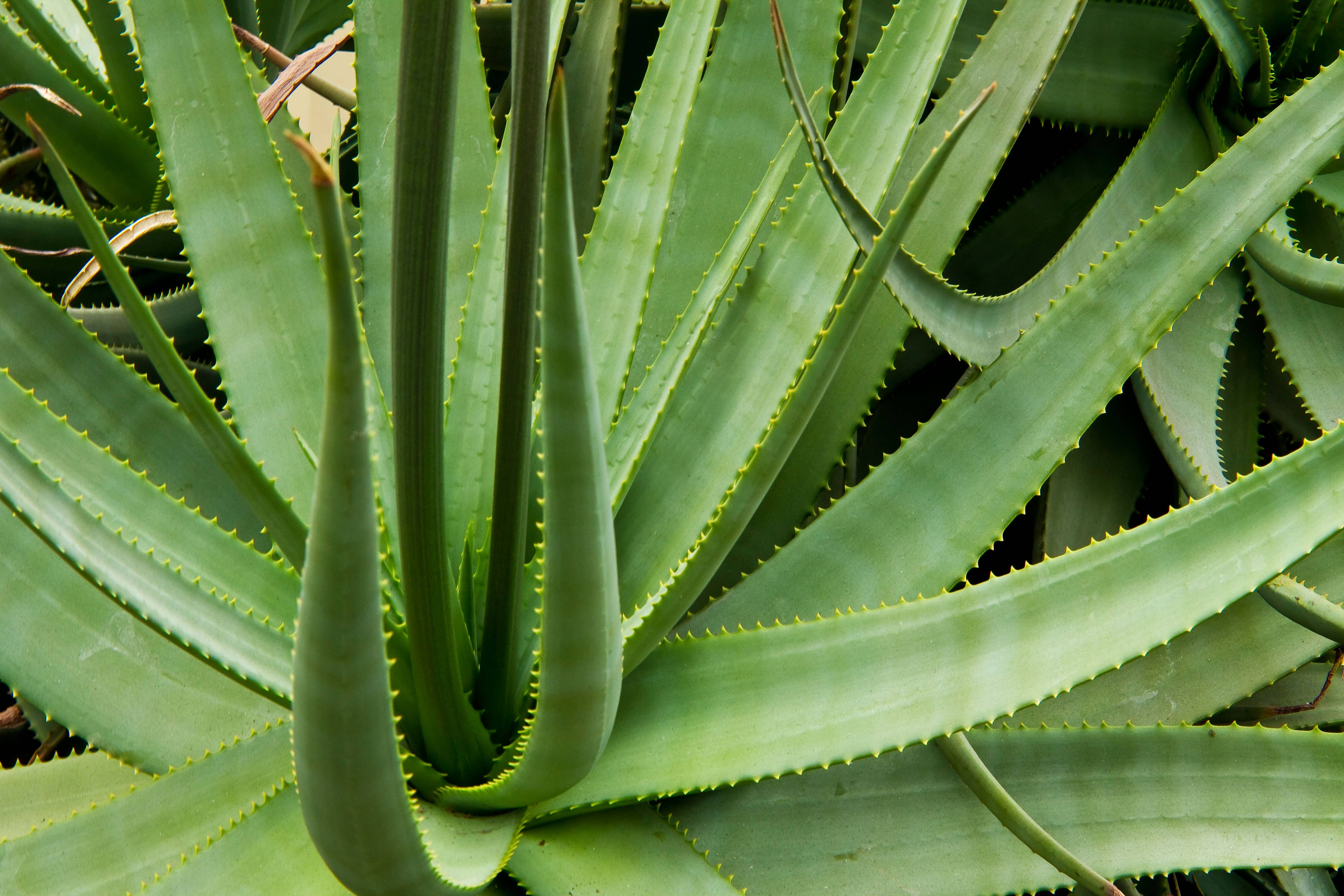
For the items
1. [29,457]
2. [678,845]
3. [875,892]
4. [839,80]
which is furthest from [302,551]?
[839,80]

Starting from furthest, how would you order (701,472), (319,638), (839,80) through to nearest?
(839,80) → (701,472) → (319,638)

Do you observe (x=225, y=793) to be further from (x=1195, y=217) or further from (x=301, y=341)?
(x=1195, y=217)

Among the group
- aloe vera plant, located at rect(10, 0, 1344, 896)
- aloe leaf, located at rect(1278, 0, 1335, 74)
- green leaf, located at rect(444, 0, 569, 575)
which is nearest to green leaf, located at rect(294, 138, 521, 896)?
aloe vera plant, located at rect(10, 0, 1344, 896)

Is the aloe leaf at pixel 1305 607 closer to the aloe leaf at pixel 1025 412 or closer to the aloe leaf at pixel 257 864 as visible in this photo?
the aloe leaf at pixel 1025 412

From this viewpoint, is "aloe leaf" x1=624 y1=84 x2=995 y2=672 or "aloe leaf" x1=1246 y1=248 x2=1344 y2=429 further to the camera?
"aloe leaf" x1=1246 y1=248 x2=1344 y2=429

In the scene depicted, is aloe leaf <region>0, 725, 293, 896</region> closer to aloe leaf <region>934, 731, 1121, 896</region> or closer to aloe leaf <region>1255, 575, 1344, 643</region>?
aloe leaf <region>934, 731, 1121, 896</region>

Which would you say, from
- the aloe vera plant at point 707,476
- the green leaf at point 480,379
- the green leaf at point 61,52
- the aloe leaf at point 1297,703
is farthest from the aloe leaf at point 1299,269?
the green leaf at point 61,52

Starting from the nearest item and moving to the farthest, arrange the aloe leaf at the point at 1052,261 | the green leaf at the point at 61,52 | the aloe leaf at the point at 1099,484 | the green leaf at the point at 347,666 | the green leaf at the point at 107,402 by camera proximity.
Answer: the green leaf at the point at 347,666 < the aloe leaf at the point at 1052,261 < the green leaf at the point at 107,402 < the aloe leaf at the point at 1099,484 < the green leaf at the point at 61,52
